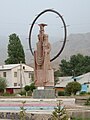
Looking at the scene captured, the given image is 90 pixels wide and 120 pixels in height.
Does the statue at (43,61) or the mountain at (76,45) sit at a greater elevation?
the mountain at (76,45)

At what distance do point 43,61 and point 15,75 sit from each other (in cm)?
2609

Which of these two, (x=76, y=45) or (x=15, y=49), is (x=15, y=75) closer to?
(x=15, y=49)

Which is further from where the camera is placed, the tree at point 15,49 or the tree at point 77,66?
the tree at point 77,66

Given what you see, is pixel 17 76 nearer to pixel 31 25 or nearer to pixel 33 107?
pixel 31 25

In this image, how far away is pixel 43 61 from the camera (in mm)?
19766

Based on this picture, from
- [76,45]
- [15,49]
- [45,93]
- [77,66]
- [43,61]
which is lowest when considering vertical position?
[45,93]

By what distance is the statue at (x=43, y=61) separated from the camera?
19.6 m

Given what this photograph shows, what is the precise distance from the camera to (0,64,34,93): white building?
144 ft

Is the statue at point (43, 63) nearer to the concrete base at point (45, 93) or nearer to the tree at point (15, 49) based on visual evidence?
the concrete base at point (45, 93)

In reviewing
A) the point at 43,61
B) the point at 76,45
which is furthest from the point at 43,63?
the point at 76,45

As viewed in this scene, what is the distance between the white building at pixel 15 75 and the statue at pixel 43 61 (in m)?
23.4

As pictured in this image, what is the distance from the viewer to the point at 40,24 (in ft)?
64.0

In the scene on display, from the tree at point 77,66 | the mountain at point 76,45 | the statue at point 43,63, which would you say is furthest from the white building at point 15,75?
the mountain at point 76,45

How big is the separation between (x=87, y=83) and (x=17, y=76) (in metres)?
9.17
